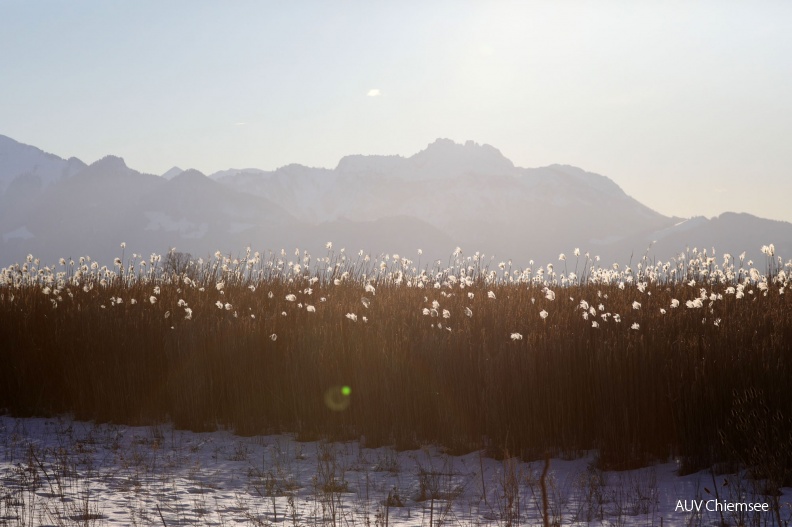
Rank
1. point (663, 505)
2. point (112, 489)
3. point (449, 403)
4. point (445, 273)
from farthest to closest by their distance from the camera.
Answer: point (445, 273) → point (449, 403) → point (112, 489) → point (663, 505)

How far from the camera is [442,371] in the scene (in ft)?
24.2

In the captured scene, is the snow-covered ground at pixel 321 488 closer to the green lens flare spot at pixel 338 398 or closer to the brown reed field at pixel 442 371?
the brown reed field at pixel 442 371

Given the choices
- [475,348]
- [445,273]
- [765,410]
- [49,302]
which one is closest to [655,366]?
[765,410]

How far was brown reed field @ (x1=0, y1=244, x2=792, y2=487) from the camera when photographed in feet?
19.9

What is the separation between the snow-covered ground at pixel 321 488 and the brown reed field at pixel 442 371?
0.35 meters

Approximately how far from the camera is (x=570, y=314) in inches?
341

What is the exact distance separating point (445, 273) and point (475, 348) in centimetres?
681

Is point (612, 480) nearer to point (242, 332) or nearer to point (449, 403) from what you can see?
point (449, 403)

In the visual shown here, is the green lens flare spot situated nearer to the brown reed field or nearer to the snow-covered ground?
the brown reed field

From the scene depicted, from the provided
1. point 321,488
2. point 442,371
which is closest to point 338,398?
point 442,371

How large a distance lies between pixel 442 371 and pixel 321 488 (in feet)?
7.65

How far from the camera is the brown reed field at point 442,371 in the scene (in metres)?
6.08

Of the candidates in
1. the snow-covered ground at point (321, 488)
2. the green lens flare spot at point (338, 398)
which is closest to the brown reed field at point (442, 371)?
the green lens flare spot at point (338, 398)

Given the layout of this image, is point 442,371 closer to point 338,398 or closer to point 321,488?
point 338,398
